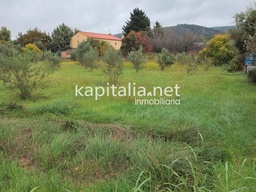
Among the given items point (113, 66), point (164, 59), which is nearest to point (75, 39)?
point (164, 59)

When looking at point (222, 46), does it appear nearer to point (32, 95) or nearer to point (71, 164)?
point (32, 95)

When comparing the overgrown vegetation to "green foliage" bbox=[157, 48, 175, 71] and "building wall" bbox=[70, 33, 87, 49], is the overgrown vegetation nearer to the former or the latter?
"green foliage" bbox=[157, 48, 175, 71]

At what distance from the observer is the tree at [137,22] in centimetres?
3188

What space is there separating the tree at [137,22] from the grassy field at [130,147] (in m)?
27.4

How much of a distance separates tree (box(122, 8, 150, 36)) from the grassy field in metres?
27.4

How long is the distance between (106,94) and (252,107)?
397 centimetres

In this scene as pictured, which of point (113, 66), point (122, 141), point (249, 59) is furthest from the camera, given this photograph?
point (249, 59)

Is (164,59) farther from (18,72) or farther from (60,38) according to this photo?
(60,38)

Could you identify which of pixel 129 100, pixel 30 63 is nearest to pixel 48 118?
pixel 129 100

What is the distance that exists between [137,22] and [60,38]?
12.2 m

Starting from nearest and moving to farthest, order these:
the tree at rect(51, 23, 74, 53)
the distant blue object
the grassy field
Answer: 1. the grassy field
2. the distant blue object
3. the tree at rect(51, 23, 74, 53)

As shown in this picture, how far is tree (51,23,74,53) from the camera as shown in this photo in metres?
36.1

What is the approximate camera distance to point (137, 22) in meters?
31.9

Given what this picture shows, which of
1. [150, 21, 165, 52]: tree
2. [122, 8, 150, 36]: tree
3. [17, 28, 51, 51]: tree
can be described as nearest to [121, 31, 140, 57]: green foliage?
[150, 21, 165, 52]: tree
